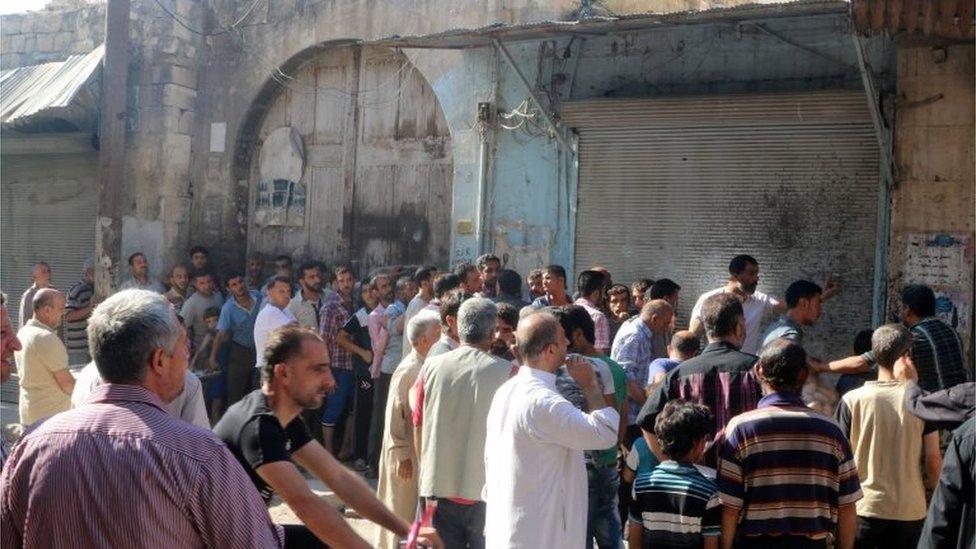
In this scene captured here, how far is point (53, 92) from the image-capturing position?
12.3 metres

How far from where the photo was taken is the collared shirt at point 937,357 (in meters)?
5.85

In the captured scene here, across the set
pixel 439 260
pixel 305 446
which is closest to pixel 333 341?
pixel 439 260

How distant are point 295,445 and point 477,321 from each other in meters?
1.57

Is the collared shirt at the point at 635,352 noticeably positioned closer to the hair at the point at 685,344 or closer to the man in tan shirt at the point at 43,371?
the hair at the point at 685,344

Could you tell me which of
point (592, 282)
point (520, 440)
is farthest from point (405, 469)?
point (592, 282)

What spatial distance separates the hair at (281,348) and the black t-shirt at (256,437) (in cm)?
10

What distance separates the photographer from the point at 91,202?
13703mm

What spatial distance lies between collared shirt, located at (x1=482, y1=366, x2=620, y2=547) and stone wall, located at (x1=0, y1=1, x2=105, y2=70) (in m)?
10.9

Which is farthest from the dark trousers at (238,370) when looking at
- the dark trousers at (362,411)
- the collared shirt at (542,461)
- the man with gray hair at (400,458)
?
the collared shirt at (542,461)

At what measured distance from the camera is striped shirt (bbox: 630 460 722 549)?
4090 millimetres

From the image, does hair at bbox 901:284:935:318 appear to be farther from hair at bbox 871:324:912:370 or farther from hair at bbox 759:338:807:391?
hair at bbox 759:338:807:391

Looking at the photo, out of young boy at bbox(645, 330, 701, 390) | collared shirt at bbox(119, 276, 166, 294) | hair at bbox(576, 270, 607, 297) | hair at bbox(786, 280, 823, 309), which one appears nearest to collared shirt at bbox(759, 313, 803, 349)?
hair at bbox(786, 280, 823, 309)

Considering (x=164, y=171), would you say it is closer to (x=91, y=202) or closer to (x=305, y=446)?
(x=91, y=202)

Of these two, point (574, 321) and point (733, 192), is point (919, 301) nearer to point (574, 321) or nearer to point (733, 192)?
point (574, 321)
